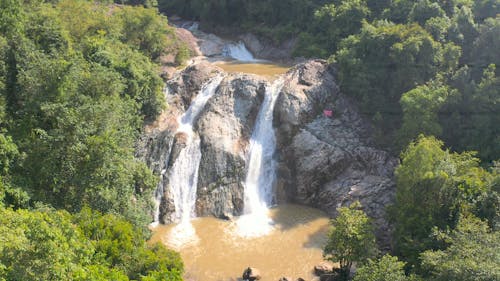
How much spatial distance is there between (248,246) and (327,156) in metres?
7.87

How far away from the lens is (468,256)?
15.8m

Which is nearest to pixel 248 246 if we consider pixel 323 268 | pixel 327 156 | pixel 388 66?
pixel 323 268

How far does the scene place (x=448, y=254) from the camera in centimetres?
1659

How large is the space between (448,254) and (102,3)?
33.4 m

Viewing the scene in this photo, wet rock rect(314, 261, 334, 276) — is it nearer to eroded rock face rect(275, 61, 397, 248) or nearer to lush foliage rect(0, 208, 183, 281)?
eroded rock face rect(275, 61, 397, 248)

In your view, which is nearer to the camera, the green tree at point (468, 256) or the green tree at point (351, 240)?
the green tree at point (468, 256)

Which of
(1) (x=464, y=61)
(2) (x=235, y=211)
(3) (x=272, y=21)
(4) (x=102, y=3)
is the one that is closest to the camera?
(2) (x=235, y=211)

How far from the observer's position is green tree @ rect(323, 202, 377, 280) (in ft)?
63.8

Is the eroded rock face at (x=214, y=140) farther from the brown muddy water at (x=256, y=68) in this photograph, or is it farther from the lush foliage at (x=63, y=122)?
the brown muddy water at (x=256, y=68)

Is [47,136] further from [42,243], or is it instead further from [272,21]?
[272,21]

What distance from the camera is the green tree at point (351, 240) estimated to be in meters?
19.4

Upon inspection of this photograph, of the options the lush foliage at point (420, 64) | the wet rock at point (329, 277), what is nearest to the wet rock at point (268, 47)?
the lush foliage at point (420, 64)

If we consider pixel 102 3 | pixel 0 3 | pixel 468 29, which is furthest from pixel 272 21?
pixel 0 3

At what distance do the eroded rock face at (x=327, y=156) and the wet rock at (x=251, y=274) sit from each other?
6.95 metres
